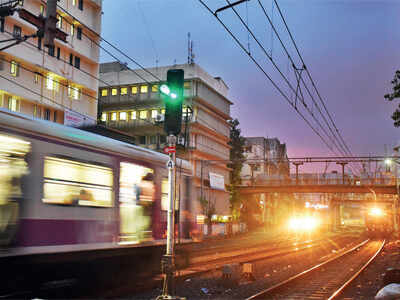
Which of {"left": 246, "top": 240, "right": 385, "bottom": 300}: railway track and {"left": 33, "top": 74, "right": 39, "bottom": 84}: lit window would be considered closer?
{"left": 246, "top": 240, "right": 385, "bottom": 300}: railway track

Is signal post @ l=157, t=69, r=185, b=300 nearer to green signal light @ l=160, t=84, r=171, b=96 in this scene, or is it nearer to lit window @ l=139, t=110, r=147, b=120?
green signal light @ l=160, t=84, r=171, b=96

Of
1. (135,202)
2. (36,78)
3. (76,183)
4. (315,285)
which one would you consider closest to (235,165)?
(36,78)

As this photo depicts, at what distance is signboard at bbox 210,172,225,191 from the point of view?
175ft

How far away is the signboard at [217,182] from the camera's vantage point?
5347 cm

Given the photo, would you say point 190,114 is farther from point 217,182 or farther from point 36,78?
point 36,78

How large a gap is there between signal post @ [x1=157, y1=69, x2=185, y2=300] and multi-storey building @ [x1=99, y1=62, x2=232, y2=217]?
39.7 metres

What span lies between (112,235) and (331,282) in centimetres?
720

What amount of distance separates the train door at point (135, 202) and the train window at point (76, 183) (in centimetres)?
56

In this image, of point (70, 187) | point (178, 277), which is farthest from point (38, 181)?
point (178, 277)

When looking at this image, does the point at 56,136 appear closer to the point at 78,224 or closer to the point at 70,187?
the point at 70,187

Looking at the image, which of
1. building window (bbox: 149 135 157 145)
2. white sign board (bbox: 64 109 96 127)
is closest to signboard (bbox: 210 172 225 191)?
building window (bbox: 149 135 157 145)

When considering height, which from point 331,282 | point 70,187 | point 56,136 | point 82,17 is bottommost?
point 331,282

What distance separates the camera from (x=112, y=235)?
11000 mm

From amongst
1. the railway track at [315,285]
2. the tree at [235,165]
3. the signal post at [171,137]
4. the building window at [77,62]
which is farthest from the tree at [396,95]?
the tree at [235,165]
